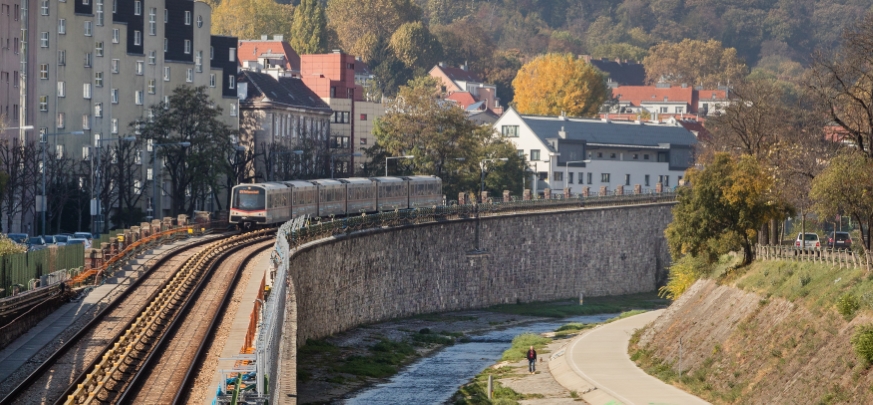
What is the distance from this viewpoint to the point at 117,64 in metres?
127

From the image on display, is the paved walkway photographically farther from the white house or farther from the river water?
the white house

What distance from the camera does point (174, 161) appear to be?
382ft

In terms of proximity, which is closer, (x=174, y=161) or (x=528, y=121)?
(x=174, y=161)

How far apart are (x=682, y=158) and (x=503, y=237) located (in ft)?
188

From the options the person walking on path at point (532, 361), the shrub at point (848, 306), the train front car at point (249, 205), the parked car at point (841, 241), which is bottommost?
the person walking on path at point (532, 361)

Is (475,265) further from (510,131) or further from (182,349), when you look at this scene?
(182,349)

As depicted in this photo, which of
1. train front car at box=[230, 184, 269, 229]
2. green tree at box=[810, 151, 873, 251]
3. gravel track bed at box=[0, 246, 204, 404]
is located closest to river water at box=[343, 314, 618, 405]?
gravel track bed at box=[0, 246, 204, 404]

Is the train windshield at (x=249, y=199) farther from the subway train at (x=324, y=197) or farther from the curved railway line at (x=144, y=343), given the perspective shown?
the curved railway line at (x=144, y=343)

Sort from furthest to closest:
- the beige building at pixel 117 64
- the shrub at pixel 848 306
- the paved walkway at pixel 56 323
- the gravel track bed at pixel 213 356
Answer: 1. the beige building at pixel 117 64
2. the shrub at pixel 848 306
3. the paved walkway at pixel 56 323
4. the gravel track bed at pixel 213 356

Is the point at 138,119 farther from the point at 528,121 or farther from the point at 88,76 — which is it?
the point at 528,121

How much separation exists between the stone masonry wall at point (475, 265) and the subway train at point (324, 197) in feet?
22.0

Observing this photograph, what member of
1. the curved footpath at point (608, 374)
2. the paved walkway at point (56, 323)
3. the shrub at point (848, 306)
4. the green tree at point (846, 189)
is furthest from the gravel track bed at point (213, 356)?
the green tree at point (846, 189)

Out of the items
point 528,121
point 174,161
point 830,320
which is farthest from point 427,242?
point 528,121

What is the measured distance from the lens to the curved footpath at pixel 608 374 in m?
59.9
